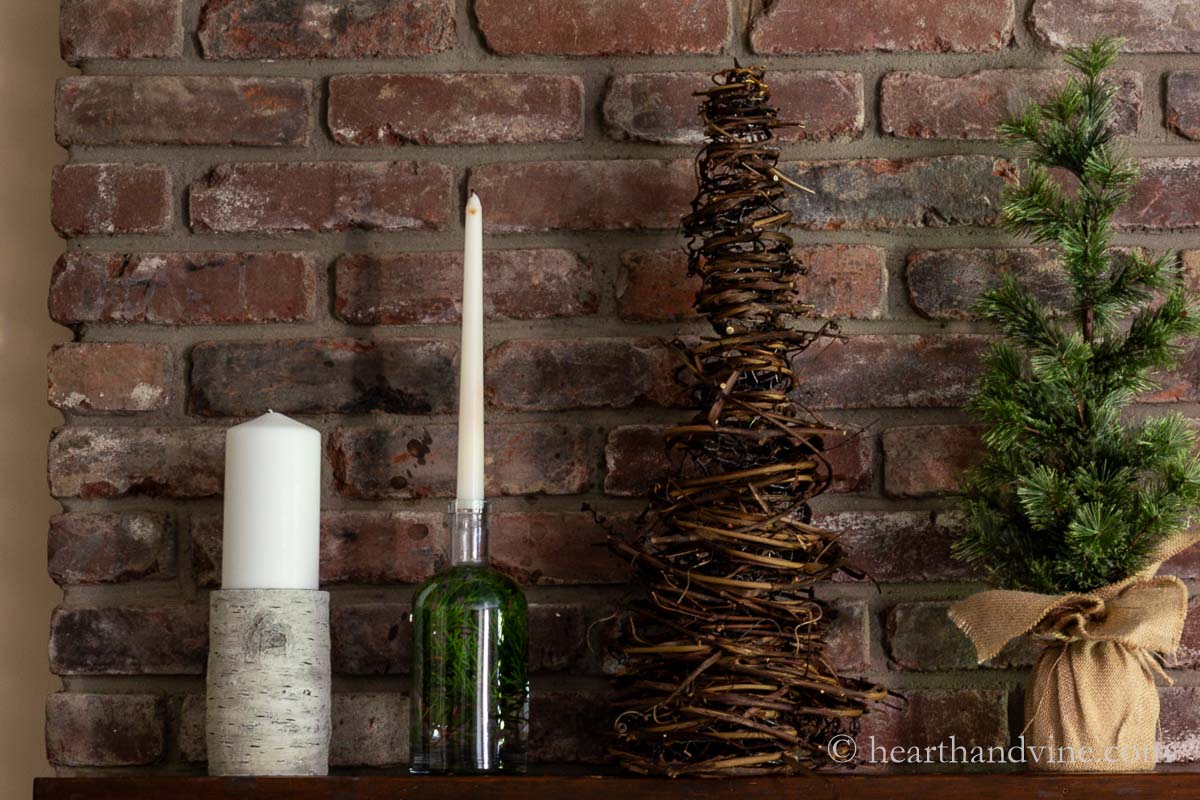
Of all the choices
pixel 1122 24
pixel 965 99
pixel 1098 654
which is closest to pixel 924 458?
pixel 1098 654

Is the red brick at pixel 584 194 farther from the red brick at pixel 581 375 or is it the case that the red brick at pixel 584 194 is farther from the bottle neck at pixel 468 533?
the bottle neck at pixel 468 533

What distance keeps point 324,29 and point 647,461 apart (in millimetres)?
486

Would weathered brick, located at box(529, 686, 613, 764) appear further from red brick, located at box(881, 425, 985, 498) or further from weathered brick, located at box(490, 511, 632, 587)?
red brick, located at box(881, 425, 985, 498)

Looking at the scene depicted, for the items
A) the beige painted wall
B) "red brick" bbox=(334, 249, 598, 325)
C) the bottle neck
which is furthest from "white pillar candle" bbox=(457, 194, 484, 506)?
the beige painted wall

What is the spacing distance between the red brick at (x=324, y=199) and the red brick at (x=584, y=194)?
5cm

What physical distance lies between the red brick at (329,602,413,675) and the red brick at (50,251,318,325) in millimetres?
264

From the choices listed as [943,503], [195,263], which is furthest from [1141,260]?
[195,263]

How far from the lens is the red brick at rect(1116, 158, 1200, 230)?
1.02 m

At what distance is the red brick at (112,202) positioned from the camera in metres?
1.04

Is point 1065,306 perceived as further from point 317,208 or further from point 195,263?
point 195,263

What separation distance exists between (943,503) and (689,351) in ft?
0.93

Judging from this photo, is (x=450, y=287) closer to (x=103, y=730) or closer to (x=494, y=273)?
(x=494, y=273)

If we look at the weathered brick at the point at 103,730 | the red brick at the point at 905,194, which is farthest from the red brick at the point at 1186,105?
the weathered brick at the point at 103,730

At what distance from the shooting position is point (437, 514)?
1.02 m
